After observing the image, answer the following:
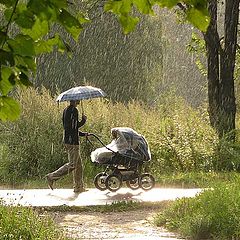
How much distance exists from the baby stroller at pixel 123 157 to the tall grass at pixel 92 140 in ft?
11.2

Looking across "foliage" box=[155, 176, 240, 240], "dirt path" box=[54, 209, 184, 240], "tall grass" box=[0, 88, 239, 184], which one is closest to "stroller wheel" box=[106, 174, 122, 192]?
"dirt path" box=[54, 209, 184, 240]

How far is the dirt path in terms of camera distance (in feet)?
31.0

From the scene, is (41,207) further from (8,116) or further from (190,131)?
(8,116)

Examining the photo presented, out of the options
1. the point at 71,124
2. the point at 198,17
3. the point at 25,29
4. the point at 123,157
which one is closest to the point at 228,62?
the point at 123,157

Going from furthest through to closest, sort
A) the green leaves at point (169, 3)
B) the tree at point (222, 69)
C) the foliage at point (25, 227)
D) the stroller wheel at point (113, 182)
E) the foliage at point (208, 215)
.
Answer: the tree at point (222, 69) < the stroller wheel at point (113, 182) < the foliage at point (208, 215) < the foliage at point (25, 227) < the green leaves at point (169, 3)

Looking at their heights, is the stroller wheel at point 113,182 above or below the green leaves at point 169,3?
below

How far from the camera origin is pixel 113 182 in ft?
44.9

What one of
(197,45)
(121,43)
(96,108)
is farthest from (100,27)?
(96,108)

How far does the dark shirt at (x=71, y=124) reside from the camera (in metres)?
13.0

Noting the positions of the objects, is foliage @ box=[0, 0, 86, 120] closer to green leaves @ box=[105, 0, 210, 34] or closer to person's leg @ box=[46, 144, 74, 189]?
green leaves @ box=[105, 0, 210, 34]

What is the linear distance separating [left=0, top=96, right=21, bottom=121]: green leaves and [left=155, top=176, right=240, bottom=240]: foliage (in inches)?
243

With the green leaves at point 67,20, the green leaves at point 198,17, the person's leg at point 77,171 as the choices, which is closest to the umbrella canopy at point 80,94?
the person's leg at point 77,171

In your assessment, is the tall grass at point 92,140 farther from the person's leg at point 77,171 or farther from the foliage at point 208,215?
the foliage at point 208,215

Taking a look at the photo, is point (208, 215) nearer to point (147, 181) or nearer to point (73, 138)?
point (73, 138)
